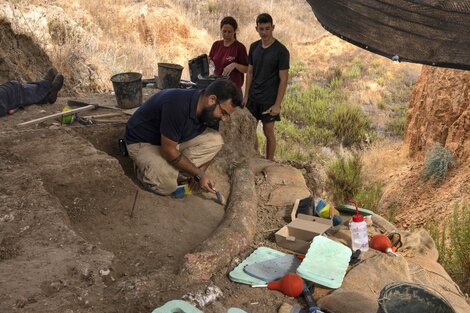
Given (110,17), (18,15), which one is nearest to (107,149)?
(18,15)

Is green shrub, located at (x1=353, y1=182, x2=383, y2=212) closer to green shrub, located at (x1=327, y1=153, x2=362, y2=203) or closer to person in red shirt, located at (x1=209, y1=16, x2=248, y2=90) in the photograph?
green shrub, located at (x1=327, y1=153, x2=362, y2=203)

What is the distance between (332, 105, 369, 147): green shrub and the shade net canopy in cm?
782

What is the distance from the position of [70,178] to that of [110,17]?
10501mm

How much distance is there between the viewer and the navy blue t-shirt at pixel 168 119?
3984mm

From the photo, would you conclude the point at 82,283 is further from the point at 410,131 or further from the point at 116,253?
the point at 410,131

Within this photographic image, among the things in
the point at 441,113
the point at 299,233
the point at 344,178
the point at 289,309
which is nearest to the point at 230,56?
the point at 299,233

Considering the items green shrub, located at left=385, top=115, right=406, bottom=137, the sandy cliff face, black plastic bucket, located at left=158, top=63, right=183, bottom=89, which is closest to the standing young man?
black plastic bucket, located at left=158, top=63, right=183, bottom=89

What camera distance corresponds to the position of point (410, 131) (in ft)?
28.0

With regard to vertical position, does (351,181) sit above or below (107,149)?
below

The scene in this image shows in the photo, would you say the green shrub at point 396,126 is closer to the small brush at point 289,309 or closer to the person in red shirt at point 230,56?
the person in red shirt at point 230,56

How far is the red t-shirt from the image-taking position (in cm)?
572

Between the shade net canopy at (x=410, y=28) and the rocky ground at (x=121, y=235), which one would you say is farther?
the rocky ground at (x=121, y=235)

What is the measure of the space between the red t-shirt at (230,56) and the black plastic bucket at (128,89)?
38.6 inches

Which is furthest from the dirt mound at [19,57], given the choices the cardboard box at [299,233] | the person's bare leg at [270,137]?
the cardboard box at [299,233]
